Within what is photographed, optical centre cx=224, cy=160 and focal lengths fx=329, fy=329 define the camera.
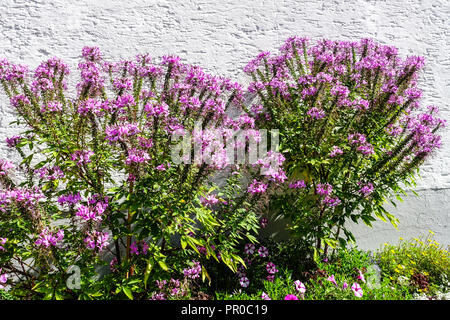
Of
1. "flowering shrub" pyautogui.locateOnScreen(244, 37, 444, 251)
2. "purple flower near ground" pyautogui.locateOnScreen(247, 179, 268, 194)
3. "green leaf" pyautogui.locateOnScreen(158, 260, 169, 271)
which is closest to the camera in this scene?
"green leaf" pyautogui.locateOnScreen(158, 260, 169, 271)

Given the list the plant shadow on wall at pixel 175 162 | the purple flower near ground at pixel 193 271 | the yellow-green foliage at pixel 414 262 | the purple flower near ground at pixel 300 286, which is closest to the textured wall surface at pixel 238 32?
the yellow-green foliage at pixel 414 262

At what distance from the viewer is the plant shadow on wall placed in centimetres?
239

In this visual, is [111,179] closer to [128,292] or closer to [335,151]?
[128,292]

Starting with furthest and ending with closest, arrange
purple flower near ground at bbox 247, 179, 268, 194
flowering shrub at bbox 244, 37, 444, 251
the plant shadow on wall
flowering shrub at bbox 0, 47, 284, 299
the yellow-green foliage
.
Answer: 1. the yellow-green foliage
2. flowering shrub at bbox 244, 37, 444, 251
3. purple flower near ground at bbox 247, 179, 268, 194
4. the plant shadow on wall
5. flowering shrub at bbox 0, 47, 284, 299

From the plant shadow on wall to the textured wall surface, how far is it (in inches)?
25.8

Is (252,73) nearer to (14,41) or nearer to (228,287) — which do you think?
(228,287)

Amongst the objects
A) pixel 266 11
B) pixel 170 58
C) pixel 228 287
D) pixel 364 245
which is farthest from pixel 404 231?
pixel 170 58

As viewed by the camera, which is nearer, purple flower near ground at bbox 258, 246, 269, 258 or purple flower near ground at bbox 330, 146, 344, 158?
purple flower near ground at bbox 330, 146, 344, 158

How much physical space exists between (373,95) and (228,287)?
264cm

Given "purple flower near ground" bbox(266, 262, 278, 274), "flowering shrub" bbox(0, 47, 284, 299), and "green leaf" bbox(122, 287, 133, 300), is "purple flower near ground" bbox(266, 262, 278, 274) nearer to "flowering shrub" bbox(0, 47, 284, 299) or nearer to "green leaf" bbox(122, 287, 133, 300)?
"flowering shrub" bbox(0, 47, 284, 299)

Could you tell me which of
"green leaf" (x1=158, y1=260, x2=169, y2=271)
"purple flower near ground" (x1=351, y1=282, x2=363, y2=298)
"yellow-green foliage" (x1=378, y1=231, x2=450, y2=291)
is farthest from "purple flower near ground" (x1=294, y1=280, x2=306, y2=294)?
"yellow-green foliage" (x1=378, y1=231, x2=450, y2=291)

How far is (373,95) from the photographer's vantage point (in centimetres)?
360

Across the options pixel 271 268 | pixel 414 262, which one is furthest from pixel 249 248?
pixel 414 262
